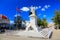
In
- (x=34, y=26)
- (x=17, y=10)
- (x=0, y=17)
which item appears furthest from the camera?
(x=17, y=10)

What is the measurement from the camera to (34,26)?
72.5 feet

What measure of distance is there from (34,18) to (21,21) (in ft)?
110

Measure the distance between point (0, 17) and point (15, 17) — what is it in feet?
55.7

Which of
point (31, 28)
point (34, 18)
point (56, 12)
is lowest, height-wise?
point (31, 28)

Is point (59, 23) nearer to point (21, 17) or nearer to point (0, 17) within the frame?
point (21, 17)

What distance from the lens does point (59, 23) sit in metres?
55.0

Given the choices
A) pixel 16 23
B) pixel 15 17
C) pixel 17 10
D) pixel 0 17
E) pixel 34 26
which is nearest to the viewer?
pixel 34 26

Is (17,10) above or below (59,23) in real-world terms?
above

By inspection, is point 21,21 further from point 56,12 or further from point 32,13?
point 32,13

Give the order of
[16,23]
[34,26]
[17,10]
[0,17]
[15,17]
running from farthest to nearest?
1. [15,17]
2. [16,23]
3. [17,10]
4. [0,17]
5. [34,26]

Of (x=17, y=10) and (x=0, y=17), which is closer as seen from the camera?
(x=0, y=17)

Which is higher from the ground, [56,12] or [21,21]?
[56,12]

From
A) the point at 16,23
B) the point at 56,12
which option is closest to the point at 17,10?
the point at 16,23

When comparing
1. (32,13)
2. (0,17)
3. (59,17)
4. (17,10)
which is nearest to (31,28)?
(32,13)
